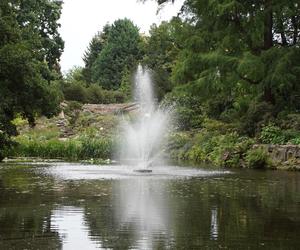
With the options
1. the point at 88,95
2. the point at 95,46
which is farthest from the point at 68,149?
the point at 95,46

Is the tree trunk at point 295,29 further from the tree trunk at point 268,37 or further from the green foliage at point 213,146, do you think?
the green foliage at point 213,146

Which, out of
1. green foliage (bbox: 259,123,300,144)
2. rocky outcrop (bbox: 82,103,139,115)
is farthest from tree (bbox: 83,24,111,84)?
green foliage (bbox: 259,123,300,144)

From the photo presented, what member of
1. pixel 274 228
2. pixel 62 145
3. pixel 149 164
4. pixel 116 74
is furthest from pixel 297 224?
pixel 116 74

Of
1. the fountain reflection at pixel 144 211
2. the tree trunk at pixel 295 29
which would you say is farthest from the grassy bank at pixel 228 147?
the fountain reflection at pixel 144 211

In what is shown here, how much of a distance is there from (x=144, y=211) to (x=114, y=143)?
20.7m

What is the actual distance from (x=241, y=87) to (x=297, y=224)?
1782cm

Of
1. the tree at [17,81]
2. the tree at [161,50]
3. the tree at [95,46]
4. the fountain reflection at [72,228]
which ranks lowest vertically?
the fountain reflection at [72,228]

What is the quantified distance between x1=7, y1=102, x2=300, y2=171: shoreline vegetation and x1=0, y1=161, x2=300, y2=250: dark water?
18.8ft

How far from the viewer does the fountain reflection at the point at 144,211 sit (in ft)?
23.3

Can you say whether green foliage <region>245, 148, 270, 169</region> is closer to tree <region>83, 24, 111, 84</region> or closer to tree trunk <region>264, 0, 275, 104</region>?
tree trunk <region>264, 0, 275, 104</region>

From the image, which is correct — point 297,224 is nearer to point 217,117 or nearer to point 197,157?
point 197,157

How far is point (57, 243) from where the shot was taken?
261 inches

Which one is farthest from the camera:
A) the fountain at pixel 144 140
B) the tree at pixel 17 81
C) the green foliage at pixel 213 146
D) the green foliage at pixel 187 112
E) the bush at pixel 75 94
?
the bush at pixel 75 94

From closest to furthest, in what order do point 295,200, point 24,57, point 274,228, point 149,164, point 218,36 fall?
point 274,228
point 295,200
point 24,57
point 149,164
point 218,36
